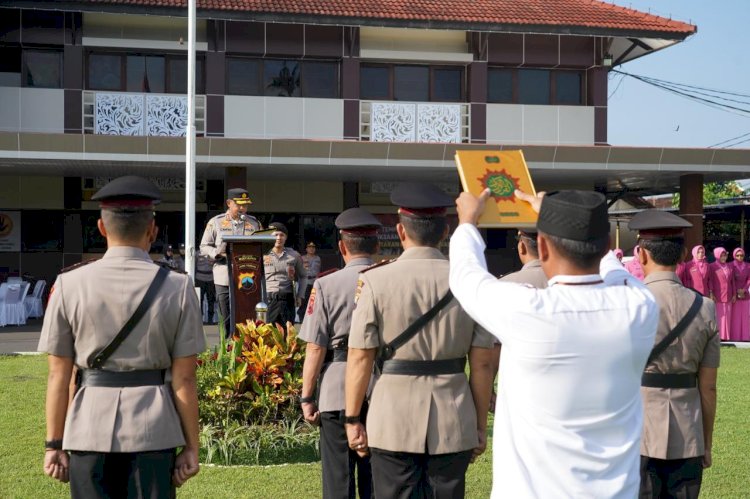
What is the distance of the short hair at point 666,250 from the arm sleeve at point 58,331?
2.68 meters

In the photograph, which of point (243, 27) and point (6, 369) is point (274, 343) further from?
point (243, 27)

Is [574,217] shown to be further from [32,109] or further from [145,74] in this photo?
[32,109]

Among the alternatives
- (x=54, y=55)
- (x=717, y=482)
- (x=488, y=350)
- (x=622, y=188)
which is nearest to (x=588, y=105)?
(x=622, y=188)

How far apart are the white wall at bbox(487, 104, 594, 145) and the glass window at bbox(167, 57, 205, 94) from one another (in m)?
6.85

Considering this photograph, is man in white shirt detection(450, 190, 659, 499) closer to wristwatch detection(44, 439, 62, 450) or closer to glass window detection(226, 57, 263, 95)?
wristwatch detection(44, 439, 62, 450)

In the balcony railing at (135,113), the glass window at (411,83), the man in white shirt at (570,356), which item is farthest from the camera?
the glass window at (411,83)

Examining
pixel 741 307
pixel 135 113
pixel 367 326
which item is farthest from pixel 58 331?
pixel 135 113

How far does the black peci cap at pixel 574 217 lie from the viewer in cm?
281

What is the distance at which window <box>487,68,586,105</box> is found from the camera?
2239 cm

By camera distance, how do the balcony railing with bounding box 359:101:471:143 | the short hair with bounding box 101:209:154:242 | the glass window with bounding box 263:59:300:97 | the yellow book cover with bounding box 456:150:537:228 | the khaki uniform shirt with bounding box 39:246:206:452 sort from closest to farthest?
the yellow book cover with bounding box 456:150:537:228 < the khaki uniform shirt with bounding box 39:246:206:452 < the short hair with bounding box 101:209:154:242 < the glass window with bounding box 263:59:300:97 < the balcony railing with bounding box 359:101:471:143

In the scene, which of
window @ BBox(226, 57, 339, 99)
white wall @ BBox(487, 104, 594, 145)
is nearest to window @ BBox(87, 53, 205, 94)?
window @ BBox(226, 57, 339, 99)

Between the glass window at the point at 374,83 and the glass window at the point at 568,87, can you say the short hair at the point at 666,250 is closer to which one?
the glass window at the point at 374,83

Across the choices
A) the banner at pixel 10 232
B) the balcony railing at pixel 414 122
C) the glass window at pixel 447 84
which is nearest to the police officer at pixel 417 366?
the balcony railing at pixel 414 122

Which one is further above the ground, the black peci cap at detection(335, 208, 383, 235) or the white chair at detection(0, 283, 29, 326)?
the black peci cap at detection(335, 208, 383, 235)
